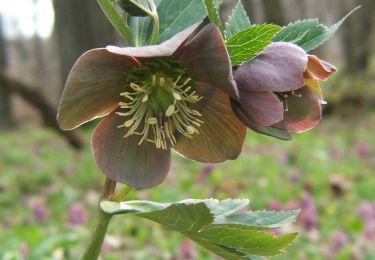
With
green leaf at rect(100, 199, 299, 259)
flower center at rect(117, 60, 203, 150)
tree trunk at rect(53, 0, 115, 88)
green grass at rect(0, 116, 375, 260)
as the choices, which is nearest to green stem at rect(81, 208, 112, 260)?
green leaf at rect(100, 199, 299, 259)

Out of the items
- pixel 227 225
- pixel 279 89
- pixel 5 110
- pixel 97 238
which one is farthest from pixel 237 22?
pixel 5 110

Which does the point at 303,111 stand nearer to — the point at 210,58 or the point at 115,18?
the point at 210,58

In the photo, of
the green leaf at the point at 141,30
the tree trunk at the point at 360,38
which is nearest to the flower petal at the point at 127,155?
the green leaf at the point at 141,30

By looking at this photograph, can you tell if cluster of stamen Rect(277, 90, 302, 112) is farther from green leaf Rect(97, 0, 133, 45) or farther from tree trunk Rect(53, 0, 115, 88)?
tree trunk Rect(53, 0, 115, 88)

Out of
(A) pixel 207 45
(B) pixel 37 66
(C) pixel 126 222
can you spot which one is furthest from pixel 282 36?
(B) pixel 37 66

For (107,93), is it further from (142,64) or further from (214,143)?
(214,143)

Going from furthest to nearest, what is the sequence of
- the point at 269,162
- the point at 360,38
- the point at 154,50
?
the point at 360,38 < the point at 269,162 < the point at 154,50
